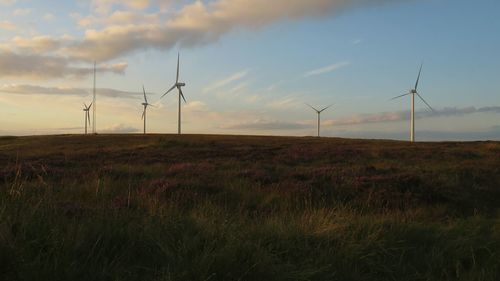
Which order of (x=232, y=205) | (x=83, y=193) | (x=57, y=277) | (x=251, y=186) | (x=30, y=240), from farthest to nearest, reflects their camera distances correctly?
(x=251, y=186) → (x=232, y=205) → (x=83, y=193) → (x=30, y=240) → (x=57, y=277)

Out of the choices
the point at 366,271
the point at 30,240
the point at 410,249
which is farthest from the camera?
the point at 410,249

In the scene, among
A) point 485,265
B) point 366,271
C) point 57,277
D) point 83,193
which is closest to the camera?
point 57,277

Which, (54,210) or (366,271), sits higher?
(54,210)

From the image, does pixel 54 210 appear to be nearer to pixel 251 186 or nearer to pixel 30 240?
pixel 30 240

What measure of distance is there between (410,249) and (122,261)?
172 inches

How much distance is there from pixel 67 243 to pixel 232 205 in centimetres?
808

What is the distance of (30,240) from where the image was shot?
17.1 ft

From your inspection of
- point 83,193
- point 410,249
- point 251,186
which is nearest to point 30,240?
point 410,249

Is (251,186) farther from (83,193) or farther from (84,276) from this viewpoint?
(84,276)

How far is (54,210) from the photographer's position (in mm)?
6688

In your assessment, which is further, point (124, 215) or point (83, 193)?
point (83, 193)

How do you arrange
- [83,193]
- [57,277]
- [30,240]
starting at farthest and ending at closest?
[83,193] → [30,240] → [57,277]

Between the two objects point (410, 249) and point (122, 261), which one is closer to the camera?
point (122, 261)

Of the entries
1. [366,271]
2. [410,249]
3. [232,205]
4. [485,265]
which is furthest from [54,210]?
[232,205]
